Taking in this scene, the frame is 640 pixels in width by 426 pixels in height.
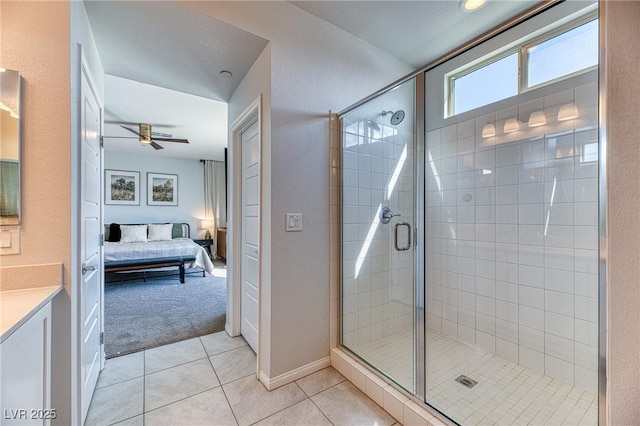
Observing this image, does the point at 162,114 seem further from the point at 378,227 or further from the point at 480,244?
the point at 480,244

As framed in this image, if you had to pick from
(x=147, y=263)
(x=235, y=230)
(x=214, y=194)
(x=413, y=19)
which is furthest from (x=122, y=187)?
(x=413, y=19)

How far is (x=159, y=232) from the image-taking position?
5.54 meters

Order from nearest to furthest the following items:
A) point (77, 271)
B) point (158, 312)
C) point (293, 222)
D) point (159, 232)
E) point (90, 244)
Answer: point (77, 271) < point (90, 244) < point (293, 222) < point (158, 312) < point (159, 232)

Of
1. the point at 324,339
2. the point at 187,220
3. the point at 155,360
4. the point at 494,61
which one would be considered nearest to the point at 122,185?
the point at 187,220

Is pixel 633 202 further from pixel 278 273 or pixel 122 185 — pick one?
pixel 122 185

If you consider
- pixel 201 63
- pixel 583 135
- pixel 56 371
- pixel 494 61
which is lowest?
pixel 56 371

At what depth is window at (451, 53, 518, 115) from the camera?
2.06 metres

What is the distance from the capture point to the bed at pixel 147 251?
13.4ft

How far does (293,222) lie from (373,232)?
759mm

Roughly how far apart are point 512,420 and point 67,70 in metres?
2.90

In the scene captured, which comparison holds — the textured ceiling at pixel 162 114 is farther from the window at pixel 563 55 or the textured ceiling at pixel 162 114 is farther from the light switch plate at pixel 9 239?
the window at pixel 563 55

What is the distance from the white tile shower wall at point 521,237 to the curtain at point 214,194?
557 centimetres

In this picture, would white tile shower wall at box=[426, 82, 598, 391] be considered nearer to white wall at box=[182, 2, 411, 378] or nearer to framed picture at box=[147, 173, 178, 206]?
white wall at box=[182, 2, 411, 378]

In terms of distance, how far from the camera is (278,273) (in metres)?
1.75
